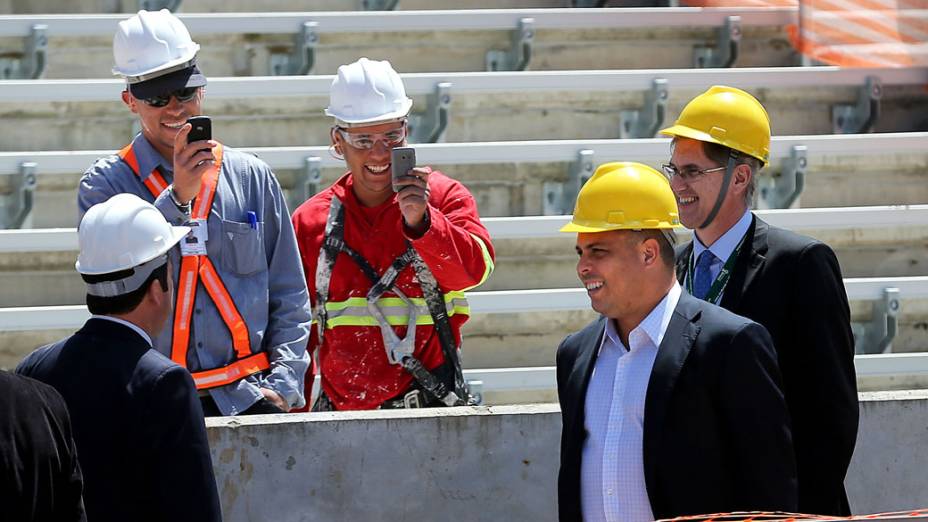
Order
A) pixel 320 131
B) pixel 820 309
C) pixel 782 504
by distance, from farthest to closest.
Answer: pixel 320 131, pixel 820 309, pixel 782 504

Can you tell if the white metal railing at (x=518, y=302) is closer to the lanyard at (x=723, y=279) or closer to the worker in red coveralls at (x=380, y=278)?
the worker in red coveralls at (x=380, y=278)

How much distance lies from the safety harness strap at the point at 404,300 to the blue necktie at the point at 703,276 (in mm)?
1072

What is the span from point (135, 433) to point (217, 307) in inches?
61.0

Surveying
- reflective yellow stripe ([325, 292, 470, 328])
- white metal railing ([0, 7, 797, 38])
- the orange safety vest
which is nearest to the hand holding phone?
the orange safety vest

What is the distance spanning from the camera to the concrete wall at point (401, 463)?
5.23m

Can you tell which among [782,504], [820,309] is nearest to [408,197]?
[820,309]

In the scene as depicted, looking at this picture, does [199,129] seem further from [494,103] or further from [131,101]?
[494,103]

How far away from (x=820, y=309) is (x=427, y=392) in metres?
1.59

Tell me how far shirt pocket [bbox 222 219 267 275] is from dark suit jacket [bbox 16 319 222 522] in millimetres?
1507

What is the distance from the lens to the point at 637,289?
13.4 feet

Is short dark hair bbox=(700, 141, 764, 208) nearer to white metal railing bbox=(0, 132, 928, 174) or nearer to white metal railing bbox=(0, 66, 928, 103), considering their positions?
white metal railing bbox=(0, 132, 928, 174)

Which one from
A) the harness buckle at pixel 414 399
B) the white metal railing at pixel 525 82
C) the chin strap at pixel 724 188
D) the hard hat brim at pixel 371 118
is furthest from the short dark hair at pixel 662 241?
the white metal railing at pixel 525 82

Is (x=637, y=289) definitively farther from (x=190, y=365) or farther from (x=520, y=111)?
(x=520, y=111)

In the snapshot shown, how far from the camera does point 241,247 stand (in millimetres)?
5246
